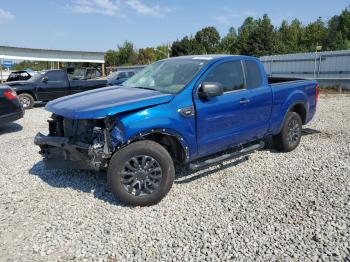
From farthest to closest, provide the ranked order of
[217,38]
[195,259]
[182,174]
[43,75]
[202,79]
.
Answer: [217,38]
[43,75]
[182,174]
[202,79]
[195,259]

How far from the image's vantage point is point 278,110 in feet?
18.9

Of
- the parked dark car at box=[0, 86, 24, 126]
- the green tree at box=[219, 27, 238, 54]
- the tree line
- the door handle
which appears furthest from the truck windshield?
the green tree at box=[219, 27, 238, 54]

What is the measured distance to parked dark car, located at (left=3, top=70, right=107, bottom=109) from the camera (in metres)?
13.1

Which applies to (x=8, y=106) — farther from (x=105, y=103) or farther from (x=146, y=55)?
(x=146, y=55)

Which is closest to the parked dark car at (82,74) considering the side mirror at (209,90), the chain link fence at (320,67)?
the side mirror at (209,90)

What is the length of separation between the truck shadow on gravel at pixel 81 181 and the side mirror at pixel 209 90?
1.80 meters

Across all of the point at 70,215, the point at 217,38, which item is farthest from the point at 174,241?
the point at 217,38

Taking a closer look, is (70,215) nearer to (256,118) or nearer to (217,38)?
(256,118)

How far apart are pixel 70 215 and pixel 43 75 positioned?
429 inches

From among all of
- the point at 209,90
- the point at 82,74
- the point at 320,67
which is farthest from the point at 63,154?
the point at 320,67

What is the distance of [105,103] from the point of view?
3.99 m

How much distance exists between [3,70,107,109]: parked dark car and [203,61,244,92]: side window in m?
9.87

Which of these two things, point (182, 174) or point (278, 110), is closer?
point (182, 174)

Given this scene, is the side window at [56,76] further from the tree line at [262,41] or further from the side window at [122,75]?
the tree line at [262,41]
